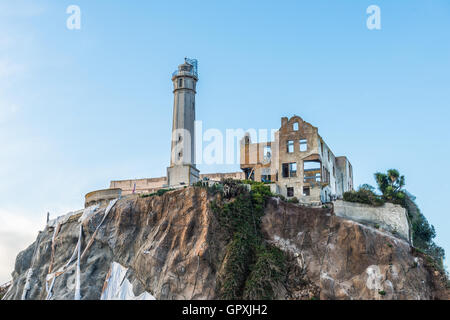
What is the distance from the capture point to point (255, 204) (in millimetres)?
45094

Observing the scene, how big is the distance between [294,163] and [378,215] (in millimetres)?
9192

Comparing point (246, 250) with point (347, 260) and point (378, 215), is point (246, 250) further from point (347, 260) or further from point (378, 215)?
point (378, 215)

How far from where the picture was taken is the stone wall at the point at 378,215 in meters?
43.8

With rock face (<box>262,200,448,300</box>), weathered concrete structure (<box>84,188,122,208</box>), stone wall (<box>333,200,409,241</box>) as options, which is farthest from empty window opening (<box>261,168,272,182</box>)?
weathered concrete structure (<box>84,188,122,208</box>)

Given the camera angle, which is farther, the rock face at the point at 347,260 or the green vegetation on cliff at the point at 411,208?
the green vegetation on cliff at the point at 411,208

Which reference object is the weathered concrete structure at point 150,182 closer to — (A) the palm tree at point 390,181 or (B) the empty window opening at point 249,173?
(B) the empty window opening at point 249,173

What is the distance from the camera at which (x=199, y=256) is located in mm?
41656

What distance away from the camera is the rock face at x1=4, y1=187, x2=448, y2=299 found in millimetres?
40125

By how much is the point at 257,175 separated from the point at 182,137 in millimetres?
8854

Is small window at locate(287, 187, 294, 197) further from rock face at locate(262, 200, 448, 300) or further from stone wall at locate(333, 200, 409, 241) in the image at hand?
stone wall at locate(333, 200, 409, 241)

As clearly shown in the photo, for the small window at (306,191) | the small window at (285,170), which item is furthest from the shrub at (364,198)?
the small window at (285,170)

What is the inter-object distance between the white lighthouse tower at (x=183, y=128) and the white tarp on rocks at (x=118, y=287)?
10479 mm
